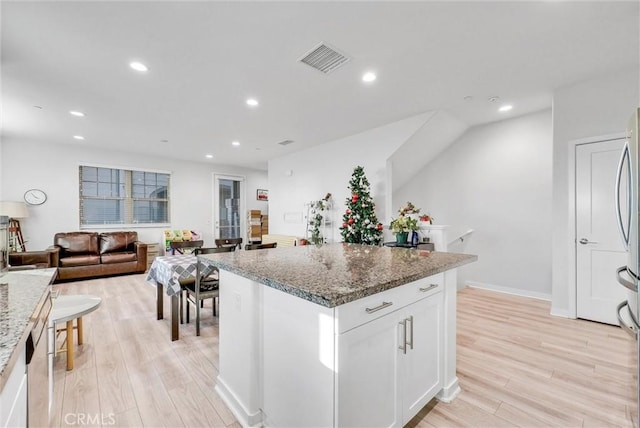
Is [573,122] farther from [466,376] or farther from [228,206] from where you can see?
[228,206]

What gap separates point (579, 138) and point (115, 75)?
201 inches

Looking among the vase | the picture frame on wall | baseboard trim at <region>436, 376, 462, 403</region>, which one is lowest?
baseboard trim at <region>436, 376, 462, 403</region>

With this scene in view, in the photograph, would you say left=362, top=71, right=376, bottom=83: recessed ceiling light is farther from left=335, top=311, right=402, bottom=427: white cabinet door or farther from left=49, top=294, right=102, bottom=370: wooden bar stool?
left=49, top=294, right=102, bottom=370: wooden bar stool

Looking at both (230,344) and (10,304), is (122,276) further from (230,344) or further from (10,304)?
(10,304)

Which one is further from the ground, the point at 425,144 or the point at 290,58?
the point at 290,58

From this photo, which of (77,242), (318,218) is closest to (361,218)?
(318,218)

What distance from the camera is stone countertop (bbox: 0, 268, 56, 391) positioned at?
0.67m

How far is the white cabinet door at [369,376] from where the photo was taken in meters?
1.15

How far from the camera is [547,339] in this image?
270cm

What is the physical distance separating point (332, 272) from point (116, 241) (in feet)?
19.7


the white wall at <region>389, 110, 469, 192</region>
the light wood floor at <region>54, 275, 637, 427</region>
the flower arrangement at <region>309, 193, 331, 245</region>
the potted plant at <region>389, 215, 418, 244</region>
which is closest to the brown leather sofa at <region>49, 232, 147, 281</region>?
the light wood floor at <region>54, 275, 637, 427</region>

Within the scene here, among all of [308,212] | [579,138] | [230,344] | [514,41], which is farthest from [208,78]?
[579,138]

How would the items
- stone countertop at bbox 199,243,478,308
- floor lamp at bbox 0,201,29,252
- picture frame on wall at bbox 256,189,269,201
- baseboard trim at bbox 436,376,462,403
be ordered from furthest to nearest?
picture frame on wall at bbox 256,189,269,201
floor lamp at bbox 0,201,29,252
baseboard trim at bbox 436,376,462,403
stone countertop at bbox 199,243,478,308

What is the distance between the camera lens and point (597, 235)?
3096 millimetres
